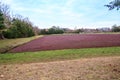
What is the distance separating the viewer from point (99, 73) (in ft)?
26.4

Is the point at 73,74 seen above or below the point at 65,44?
above

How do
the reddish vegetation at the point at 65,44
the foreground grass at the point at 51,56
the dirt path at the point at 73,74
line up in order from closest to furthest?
the dirt path at the point at 73,74 < the foreground grass at the point at 51,56 < the reddish vegetation at the point at 65,44

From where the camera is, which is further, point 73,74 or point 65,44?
point 65,44

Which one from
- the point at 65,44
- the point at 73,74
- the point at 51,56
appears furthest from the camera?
the point at 65,44

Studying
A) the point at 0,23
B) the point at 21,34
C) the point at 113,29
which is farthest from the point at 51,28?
the point at 0,23

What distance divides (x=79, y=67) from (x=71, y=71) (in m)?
0.77

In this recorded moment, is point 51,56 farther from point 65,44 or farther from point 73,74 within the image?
point 65,44

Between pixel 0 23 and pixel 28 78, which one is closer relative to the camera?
pixel 28 78

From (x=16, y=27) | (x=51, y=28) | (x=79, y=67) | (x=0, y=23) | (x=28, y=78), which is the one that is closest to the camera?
(x=28, y=78)

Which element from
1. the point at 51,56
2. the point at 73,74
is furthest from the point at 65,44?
the point at 73,74

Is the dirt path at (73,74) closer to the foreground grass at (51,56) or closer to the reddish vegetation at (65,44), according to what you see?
the foreground grass at (51,56)

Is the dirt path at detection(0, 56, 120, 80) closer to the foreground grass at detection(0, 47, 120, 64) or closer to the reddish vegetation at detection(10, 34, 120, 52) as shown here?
the foreground grass at detection(0, 47, 120, 64)

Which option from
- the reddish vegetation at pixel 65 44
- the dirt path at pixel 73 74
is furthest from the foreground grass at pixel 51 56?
the reddish vegetation at pixel 65 44

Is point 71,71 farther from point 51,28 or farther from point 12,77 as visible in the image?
point 51,28
